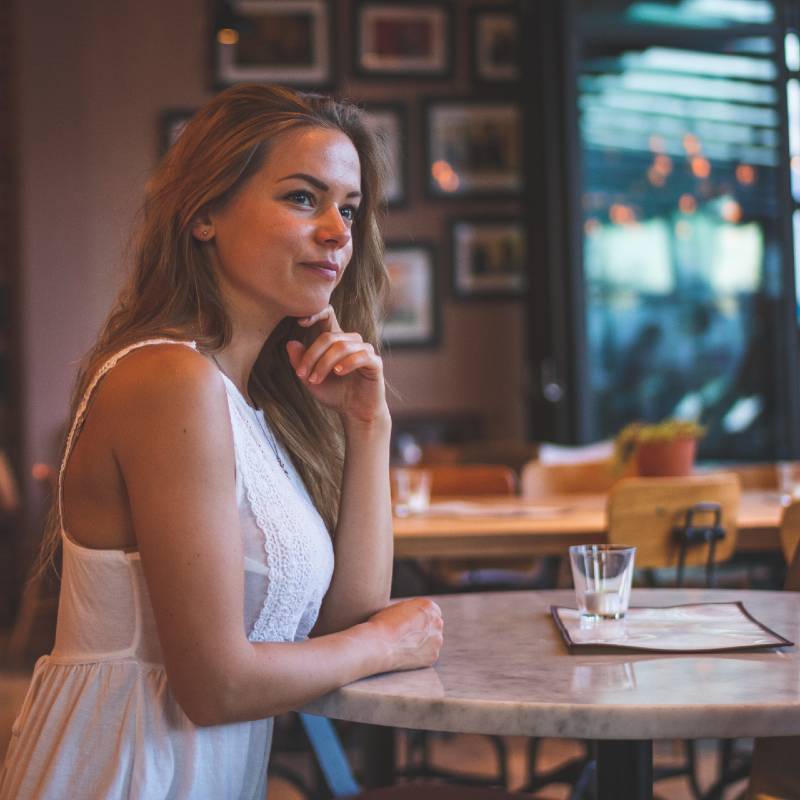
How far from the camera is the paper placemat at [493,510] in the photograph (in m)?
3.07

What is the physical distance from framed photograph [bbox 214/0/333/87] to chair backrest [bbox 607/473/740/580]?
14.5 feet

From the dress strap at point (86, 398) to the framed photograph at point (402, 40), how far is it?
5566 mm

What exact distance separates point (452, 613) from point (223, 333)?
0.49 m

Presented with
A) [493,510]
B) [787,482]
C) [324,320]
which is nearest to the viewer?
[324,320]

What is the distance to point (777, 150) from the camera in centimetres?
570

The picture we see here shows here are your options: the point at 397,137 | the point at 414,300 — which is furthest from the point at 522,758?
the point at 397,137

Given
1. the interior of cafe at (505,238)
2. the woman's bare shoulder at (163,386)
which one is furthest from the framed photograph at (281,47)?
the woman's bare shoulder at (163,386)

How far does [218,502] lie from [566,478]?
9.12 feet

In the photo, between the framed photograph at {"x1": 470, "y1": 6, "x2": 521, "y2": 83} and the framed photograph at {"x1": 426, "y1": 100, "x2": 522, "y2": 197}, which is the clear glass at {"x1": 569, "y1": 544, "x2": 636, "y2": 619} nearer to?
the framed photograph at {"x1": 426, "y1": 100, "x2": 522, "y2": 197}

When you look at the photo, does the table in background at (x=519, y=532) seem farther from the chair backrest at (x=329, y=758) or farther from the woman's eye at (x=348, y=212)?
the woman's eye at (x=348, y=212)

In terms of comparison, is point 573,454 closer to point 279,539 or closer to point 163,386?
point 279,539

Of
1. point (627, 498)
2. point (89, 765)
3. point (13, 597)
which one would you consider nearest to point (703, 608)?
point (89, 765)

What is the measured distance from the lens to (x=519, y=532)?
2.69 m

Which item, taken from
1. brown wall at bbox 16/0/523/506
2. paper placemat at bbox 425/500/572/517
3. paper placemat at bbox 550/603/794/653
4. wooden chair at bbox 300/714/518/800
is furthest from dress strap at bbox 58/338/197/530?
brown wall at bbox 16/0/523/506
